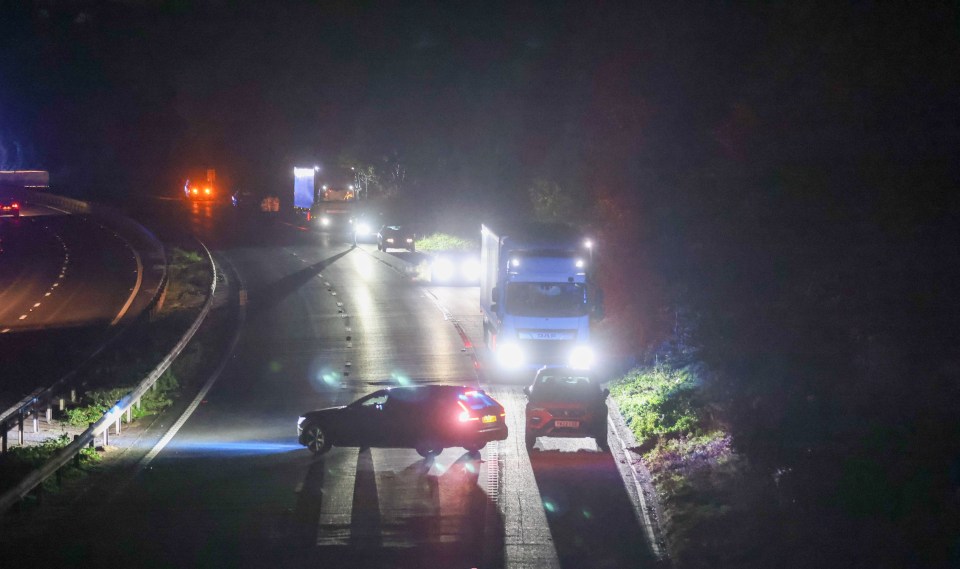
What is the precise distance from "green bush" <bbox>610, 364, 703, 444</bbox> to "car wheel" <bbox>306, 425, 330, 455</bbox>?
624cm

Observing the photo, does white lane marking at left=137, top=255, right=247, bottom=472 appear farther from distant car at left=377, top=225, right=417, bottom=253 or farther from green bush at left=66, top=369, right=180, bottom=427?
distant car at left=377, top=225, right=417, bottom=253

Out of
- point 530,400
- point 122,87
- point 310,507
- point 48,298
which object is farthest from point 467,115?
point 122,87

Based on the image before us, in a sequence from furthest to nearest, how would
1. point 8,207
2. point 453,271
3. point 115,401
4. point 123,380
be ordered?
point 8,207, point 453,271, point 123,380, point 115,401

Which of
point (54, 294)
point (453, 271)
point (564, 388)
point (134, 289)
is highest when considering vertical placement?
point (453, 271)

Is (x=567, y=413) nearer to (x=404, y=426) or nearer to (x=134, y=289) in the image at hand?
(x=404, y=426)

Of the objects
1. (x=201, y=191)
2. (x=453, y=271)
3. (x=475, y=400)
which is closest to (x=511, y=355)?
(x=475, y=400)

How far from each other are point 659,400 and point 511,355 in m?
4.87

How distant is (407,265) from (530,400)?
3284cm

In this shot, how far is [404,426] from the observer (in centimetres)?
1742

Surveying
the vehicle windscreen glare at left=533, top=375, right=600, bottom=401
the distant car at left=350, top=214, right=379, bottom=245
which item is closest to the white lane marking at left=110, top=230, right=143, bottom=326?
the distant car at left=350, top=214, right=379, bottom=245

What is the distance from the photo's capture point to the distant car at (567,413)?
58.4 feet

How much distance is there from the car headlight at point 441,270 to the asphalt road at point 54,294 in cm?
1311

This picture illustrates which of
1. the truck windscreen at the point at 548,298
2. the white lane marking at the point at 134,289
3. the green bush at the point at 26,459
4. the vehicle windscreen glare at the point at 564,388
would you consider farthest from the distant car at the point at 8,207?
the vehicle windscreen glare at the point at 564,388

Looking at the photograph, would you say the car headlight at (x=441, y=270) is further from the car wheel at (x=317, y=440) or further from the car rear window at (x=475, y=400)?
the car wheel at (x=317, y=440)
